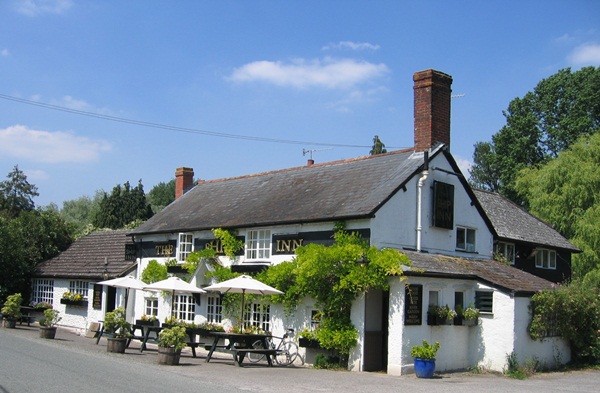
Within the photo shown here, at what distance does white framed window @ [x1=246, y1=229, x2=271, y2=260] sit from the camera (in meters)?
22.8

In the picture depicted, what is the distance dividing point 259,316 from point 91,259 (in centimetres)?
1317

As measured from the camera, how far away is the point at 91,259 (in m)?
32.3

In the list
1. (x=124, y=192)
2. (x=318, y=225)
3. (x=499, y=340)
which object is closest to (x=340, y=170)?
(x=318, y=225)

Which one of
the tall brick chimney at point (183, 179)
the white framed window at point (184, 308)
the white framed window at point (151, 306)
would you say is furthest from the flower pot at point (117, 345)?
the tall brick chimney at point (183, 179)

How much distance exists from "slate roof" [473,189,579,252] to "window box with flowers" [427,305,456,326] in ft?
26.9

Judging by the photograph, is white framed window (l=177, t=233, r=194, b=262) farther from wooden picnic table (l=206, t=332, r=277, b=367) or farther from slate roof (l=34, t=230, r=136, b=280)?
wooden picnic table (l=206, t=332, r=277, b=367)

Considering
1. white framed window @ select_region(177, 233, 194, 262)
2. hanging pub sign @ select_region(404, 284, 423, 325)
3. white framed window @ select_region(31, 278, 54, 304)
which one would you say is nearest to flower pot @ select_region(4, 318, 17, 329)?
white framed window @ select_region(31, 278, 54, 304)

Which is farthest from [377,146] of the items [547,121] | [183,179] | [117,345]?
[117,345]

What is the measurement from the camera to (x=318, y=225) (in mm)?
20953

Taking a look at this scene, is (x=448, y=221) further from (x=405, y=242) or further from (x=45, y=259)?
(x=45, y=259)

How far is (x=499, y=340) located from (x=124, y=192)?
47.7m

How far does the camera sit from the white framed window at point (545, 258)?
2992cm

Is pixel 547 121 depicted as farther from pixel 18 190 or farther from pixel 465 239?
pixel 18 190

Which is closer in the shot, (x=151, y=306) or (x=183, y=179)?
(x=151, y=306)
